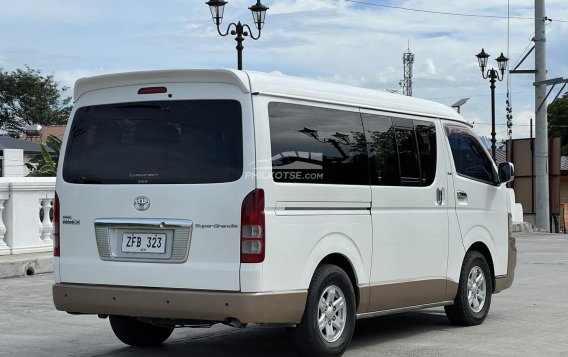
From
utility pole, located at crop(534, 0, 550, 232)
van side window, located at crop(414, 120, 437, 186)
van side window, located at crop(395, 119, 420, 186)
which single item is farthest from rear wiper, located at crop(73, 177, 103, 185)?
utility pole, located at crop(534, 0, 550, 232)

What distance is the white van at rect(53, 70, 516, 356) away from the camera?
686 centimetres

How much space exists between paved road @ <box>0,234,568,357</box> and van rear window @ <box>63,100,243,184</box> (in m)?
1.66

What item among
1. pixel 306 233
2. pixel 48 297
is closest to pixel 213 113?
pixel 306 233

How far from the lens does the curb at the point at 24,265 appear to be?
528 inches

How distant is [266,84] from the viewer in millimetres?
7117

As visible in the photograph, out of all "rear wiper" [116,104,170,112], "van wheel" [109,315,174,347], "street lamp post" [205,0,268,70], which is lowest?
"van wheel" [109,315,174,347]

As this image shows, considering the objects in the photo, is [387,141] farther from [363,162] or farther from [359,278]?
[359,278]

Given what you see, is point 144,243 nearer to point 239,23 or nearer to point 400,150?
Answer: point 400,150

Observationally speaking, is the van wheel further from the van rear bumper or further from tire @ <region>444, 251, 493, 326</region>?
tire @ <region>444, 251, 493, 326</region>

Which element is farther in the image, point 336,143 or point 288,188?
point 336,143

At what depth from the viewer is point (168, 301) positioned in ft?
22.9

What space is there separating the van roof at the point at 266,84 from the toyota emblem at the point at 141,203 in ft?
2.91

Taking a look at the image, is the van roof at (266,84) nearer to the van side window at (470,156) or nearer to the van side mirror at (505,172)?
the van side window at (470,156)

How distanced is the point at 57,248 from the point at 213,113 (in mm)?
1678
